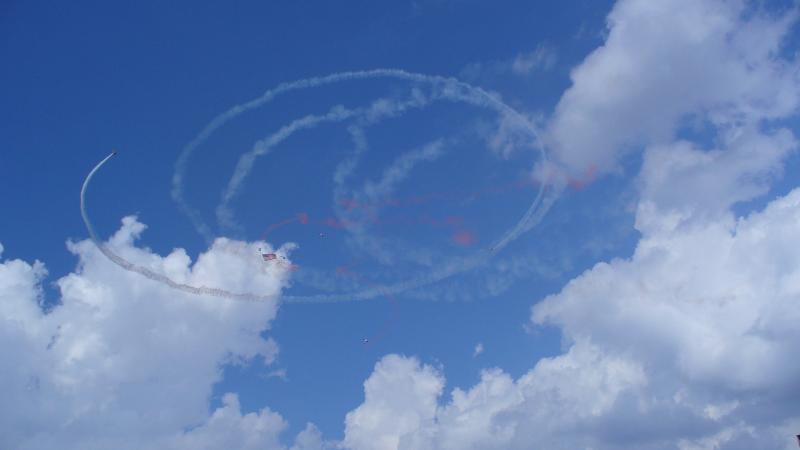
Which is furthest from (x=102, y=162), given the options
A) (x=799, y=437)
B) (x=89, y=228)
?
(x=799, y=437)

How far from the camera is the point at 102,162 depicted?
94375mm

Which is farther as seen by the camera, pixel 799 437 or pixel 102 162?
pixel 799 437

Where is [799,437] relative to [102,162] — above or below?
below

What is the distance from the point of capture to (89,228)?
98.5 meters

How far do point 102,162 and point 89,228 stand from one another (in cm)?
1523

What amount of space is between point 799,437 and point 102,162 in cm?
25482

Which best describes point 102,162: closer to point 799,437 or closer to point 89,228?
point 89,228

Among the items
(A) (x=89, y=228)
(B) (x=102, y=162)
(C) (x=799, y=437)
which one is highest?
(B) (x=102, y=162)

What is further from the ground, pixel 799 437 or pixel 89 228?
pixel 89 228

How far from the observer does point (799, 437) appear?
18138cm

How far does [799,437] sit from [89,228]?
253m
